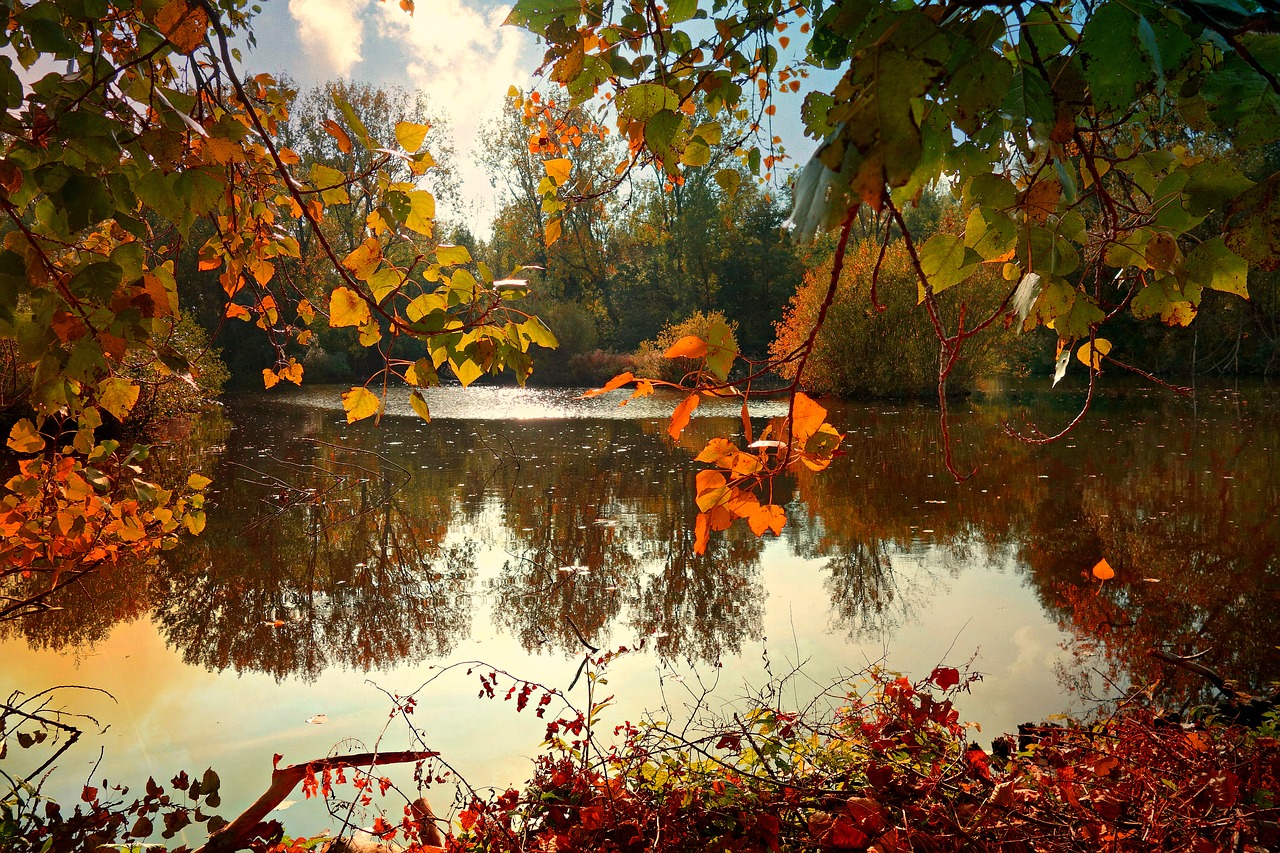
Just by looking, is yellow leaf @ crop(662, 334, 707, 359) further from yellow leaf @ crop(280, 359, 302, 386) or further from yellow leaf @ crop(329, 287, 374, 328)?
yellow leaf @ crop(280, 359, 302, 386)

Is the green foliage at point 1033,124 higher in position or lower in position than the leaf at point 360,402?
higher

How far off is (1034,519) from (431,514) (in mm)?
4873

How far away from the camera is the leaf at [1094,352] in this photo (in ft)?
3.74

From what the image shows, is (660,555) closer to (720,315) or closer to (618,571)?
(618,571)

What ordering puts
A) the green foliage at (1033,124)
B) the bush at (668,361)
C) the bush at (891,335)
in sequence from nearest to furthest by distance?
the green foliage at (1033,124), the bush at (891,335), the bush at (668,361)

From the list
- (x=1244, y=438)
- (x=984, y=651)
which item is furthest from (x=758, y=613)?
(x=1244, y=438)

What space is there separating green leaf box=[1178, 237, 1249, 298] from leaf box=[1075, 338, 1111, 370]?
0.17 meters

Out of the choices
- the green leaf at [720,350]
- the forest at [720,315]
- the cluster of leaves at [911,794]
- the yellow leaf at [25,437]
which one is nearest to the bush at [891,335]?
the forest at [720,315]

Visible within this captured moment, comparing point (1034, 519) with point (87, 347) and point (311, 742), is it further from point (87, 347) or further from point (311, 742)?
point (87, 347)

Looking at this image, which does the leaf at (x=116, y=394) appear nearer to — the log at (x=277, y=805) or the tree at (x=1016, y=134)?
the tree at (x=1016, y=134)

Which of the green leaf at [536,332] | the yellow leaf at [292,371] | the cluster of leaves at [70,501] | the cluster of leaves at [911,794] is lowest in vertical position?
the cluster of leaves at [911,794]

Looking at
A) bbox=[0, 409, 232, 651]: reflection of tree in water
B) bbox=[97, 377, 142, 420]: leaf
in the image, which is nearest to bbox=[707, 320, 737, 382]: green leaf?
bbox=[97, 377, 142, 420]: leaf

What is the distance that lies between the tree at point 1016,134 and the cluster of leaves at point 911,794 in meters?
0.98

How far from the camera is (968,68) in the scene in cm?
70
